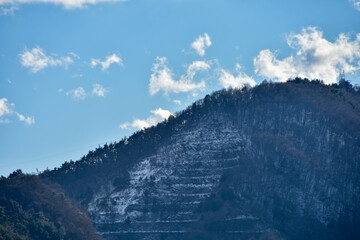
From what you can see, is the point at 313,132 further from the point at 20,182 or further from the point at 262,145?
→ the point at 20,182

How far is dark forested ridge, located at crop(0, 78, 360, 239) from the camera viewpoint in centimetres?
14450

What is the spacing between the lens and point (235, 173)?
15975 cm

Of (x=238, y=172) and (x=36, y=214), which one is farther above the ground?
(x=238, y=172)

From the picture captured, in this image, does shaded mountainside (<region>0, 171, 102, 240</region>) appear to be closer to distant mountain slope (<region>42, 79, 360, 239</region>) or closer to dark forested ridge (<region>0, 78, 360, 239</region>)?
dark forested ridge (<region>0, 78, 360, 239</region>)

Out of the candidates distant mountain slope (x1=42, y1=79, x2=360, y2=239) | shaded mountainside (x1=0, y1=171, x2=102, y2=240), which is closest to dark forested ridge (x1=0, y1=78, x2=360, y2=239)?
distant mountain slope (x1=42, y1=79, x2=360, y2=239)

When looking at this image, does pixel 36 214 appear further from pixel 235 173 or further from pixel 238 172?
pixel 238 172

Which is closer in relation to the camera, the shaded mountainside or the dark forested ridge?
the shaded mountainside

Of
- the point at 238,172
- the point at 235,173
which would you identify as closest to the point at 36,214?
the point at 235,173

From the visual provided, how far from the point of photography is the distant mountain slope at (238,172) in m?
145

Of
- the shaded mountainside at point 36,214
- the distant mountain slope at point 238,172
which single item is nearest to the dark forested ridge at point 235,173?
the distant mountain slope at point 238,172

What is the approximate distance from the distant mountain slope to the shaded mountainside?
13.3 metres

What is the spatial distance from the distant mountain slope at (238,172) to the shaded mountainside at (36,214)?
13.3 metres

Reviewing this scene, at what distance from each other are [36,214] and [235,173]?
64598mm

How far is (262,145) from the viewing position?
16662 centimetres
